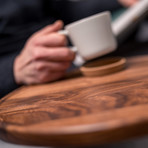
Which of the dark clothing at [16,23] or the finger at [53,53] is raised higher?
the dark clothing at [16,23]

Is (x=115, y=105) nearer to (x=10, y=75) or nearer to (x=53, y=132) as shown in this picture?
(x=53, y=132)

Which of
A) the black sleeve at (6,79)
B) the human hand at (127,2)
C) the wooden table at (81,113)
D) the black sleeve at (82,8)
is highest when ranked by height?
the black sleeve at (82,8)

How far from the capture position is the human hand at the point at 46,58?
70cm

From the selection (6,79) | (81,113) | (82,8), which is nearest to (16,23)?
(6,79)

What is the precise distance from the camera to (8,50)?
43.3 inches

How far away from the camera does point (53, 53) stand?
69 centimetres

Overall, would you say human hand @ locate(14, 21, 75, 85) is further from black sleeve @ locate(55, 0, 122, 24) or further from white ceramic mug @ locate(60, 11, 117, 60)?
black sleeve @ locate(55, 0, 122, 24)

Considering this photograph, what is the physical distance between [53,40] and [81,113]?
356 mm

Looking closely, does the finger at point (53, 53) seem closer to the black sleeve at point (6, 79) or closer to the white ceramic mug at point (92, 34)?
the white ceramic mug at point (92, 34)

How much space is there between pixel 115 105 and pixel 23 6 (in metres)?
0.89

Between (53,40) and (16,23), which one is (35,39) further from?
(16,23)

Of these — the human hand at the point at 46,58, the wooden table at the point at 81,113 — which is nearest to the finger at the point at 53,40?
the human hand at the point at 46,58

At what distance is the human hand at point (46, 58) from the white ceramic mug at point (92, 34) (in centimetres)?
4

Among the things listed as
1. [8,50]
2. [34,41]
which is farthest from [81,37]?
[8,50]
